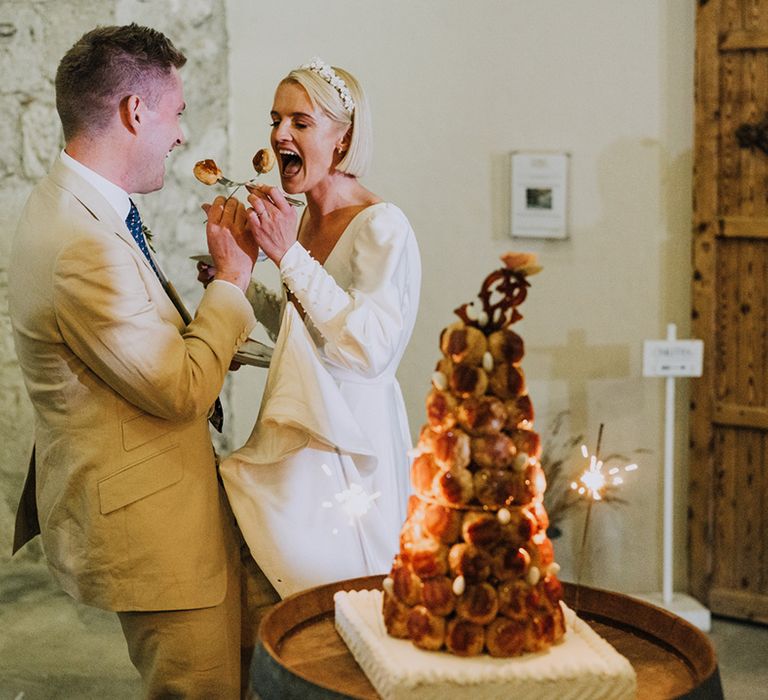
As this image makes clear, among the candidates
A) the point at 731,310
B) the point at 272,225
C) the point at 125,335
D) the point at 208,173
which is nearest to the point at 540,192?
the point at 731,310

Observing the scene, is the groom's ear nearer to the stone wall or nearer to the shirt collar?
the shirt collar

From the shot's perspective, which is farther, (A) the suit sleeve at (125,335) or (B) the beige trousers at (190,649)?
(B) the beige trousers at (190,649)

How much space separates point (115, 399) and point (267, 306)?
2.86 ft

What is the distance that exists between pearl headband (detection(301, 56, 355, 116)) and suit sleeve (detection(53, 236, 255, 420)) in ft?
2.40

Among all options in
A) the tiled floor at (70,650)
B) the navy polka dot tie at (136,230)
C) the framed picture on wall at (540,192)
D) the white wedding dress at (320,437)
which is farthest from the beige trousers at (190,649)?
the framed picture on wall at (540,192)

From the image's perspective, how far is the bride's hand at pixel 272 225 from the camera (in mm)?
2322

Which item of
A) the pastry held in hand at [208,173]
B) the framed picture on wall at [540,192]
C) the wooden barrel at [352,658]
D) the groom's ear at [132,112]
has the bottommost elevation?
the wooden barrel at [352,658]

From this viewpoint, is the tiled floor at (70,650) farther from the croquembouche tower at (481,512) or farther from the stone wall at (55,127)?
the croquembouche tower at (481,512)

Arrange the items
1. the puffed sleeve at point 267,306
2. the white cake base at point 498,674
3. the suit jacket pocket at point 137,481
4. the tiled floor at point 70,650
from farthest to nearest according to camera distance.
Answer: the tiled floor at point 70,650
the puffed sleeve at point 267,306
the suit jacket pocket at point 137,481
the white cake base at point 498,674

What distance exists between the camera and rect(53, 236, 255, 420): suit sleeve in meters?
1.97

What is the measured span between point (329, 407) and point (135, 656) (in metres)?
0.64

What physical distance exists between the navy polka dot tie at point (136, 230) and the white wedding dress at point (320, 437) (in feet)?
0.93

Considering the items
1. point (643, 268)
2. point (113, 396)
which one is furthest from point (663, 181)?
point (113, 396)

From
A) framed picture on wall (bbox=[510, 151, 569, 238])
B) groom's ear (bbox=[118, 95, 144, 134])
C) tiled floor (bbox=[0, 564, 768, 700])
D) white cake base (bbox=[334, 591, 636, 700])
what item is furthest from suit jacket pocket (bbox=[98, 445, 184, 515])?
framed picture on wall (bbox=[510, 151, 569, 238])
